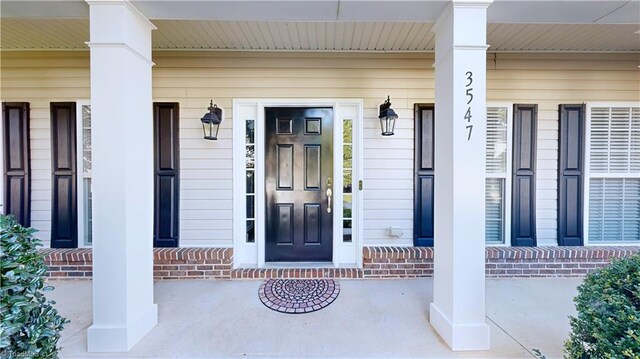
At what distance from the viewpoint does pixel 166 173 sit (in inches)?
130

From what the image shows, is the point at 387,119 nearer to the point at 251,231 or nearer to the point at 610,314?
the point at 251,231

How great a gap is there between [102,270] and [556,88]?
16.3 ft

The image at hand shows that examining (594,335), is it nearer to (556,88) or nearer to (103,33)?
(556,88)

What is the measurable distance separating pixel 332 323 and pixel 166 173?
8.24 ft

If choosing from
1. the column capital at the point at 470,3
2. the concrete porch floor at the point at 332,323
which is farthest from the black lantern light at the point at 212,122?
the column capital at the point at 470,3

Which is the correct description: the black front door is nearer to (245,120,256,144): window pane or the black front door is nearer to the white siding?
(245,120,256,144): window pane

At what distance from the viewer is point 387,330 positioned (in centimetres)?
224

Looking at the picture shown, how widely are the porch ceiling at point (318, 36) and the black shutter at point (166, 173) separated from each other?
80 cm

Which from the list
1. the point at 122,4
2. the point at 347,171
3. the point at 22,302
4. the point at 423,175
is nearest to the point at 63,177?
the point at 122,4

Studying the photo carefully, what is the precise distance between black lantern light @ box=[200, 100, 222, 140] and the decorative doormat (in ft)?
5.93

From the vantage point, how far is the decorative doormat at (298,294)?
2588 millimetres

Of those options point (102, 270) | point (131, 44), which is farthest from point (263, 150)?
point (102, 270)

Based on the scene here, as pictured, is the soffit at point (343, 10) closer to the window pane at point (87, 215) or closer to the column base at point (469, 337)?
Answer: the window pane at point (87, 215)

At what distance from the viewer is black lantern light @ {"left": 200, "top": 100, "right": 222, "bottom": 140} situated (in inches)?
120
